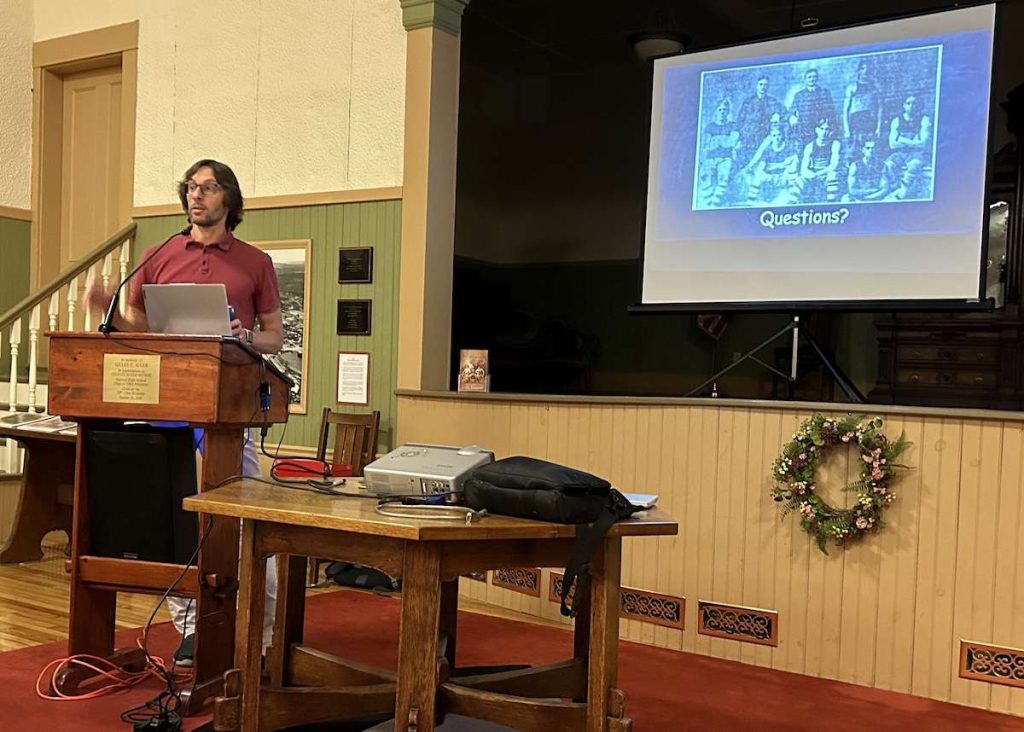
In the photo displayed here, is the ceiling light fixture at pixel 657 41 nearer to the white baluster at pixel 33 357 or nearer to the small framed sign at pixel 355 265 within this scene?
the small framed sign at pixel 355 265

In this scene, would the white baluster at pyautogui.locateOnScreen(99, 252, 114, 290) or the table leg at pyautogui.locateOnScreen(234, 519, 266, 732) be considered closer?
the table leg at pyautogui.locateOnScreen(234, 519, 266, 732)

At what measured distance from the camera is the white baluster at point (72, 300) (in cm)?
580

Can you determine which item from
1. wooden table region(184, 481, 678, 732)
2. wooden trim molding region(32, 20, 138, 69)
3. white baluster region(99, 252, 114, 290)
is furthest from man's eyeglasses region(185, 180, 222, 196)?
wooden trim molding region(32, 20, 138, 69)

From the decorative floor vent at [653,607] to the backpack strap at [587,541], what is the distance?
1648mm

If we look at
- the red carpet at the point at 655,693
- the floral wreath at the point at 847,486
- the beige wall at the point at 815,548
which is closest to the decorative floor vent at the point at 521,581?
the beige wall at the point at 815,548

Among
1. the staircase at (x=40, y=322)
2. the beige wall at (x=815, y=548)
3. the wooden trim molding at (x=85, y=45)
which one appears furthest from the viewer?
the wooden trim molding at (x=85, y=45)

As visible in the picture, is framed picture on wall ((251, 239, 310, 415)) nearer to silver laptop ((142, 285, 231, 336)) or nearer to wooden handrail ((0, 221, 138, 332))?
wooden handrail ((0, 221, 138, 332))

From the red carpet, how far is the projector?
0.94 meters

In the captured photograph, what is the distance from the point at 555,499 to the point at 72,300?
463 cm

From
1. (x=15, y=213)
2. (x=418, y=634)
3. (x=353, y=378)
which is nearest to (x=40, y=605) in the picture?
(x=353, y=378)

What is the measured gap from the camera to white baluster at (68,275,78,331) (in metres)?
5.80

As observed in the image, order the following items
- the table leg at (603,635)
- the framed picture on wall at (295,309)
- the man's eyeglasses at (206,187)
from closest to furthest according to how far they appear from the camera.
Answer: the table leg at (603,635) → the man's eyeglasses at (206,187) → the framed picture on wall at (295,309)

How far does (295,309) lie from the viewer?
5430 mm

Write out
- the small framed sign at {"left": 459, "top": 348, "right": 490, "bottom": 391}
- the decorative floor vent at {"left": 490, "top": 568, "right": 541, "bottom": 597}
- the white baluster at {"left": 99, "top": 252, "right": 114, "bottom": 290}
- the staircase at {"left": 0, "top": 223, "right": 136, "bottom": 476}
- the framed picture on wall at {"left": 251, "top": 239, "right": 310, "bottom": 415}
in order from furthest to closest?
the white baluster at {"left": 99, "top": 252, "right": 114, "bottom": 290} → the staircase at {"left": 0, "top": 223, "right": 136, "bottom": 476} → the framed picture on wall at {"left": 251, "top": 239, "right": 310, "bottom": 415} → the small framed sign at {"left": 459, "top": 348, "right": 490, "bottom": 391} → the decorative floor vent at {"left": 490, "top": 568, "right": 541, "bottom": 597}
